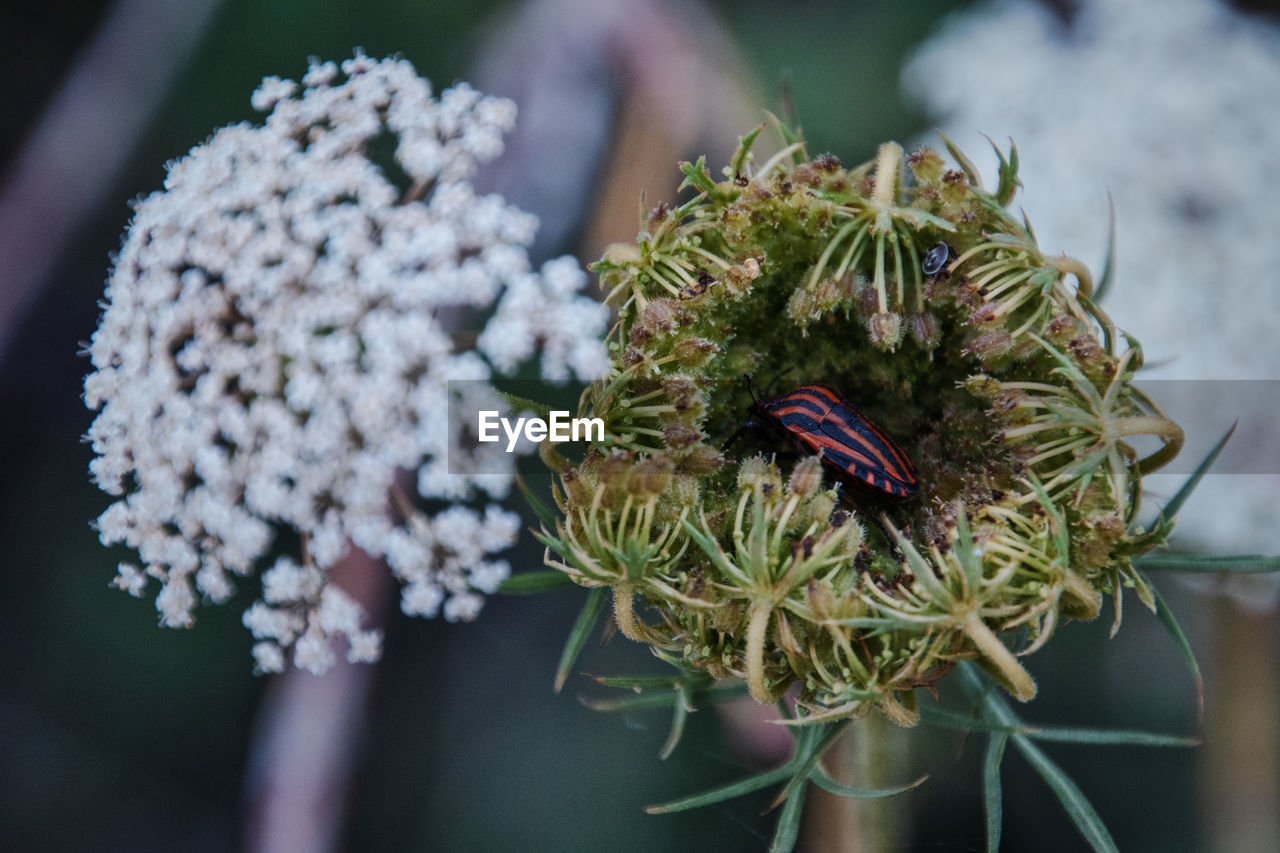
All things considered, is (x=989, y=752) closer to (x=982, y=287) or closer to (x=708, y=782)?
(x=982, y=287)

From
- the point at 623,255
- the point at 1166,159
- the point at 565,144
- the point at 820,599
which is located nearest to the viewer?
the point at 820,599

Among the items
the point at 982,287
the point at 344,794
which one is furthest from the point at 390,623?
the point at 982,287

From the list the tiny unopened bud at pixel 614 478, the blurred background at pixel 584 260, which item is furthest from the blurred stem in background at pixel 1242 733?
the tiny unopened bud at pixel 614 478

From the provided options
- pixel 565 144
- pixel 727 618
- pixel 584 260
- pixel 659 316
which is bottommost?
pixel 727 618

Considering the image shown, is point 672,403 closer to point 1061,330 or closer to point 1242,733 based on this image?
point 1061,330

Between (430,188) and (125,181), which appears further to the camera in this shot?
(125,181)

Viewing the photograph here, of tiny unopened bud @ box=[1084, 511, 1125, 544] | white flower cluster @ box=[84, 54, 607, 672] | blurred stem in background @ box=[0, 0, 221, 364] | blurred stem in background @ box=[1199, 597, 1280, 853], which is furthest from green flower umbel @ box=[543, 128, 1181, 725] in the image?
blurred stem in background @ box=[0, 0, 221, 364]

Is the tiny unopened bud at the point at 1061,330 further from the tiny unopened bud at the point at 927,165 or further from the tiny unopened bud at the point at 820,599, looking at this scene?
the tiny unopened bud at the point at 820,599

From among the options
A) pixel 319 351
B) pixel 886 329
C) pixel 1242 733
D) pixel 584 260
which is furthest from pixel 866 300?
pixel 1242 733
